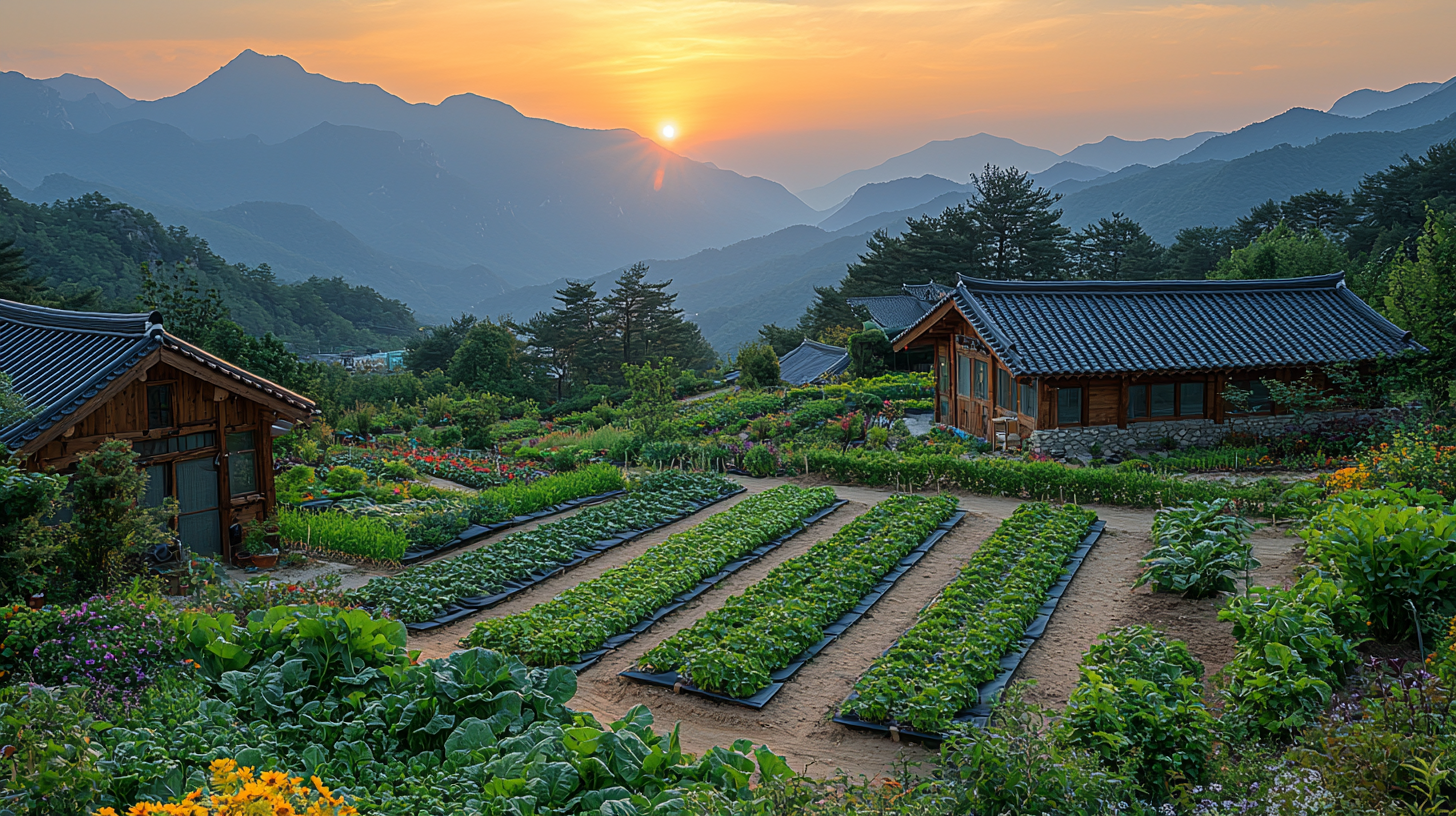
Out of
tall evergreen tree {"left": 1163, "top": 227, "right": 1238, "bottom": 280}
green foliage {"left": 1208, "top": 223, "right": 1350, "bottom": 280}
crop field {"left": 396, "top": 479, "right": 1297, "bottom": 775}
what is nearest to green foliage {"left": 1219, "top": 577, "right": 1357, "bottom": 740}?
crop field {"left": 396, "top": 479, "right": 1297, "bottom": 775}

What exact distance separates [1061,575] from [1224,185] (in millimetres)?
122071

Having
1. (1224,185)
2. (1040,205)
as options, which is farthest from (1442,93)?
(1040,205)

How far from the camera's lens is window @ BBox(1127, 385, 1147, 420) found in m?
20.4

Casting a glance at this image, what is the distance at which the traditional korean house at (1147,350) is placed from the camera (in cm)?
1998

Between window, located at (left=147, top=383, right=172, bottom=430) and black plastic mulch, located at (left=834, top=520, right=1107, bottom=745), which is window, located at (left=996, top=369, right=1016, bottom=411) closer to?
black plastic mulch, located at (left=834, top=520, right=1107, bottom=745)

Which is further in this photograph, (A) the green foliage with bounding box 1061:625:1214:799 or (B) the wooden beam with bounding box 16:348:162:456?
(B) the wooden beam with bounding box 16:348:162:456

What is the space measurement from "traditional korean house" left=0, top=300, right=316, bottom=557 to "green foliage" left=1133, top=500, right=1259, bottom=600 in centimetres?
1323

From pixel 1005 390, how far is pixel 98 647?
19.1 meters

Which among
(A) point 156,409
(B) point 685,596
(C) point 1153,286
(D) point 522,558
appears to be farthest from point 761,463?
(A) point 156,409

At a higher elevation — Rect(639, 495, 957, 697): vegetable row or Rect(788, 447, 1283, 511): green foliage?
Rect(788, 447, 1283, 511): green foliage

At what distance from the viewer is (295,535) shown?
14.3 metres

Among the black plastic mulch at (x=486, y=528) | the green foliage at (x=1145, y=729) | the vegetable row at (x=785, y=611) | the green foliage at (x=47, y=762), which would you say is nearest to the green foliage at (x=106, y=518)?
the black plastic mulch at (x=486, y=528)

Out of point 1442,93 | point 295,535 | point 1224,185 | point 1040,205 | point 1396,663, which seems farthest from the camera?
point 1442,93

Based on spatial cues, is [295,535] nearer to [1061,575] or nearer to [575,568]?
[575,568]
